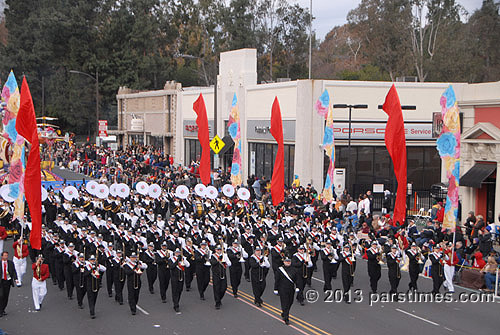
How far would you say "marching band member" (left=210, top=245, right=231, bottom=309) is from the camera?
565 inches

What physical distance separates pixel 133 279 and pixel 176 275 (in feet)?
3.27

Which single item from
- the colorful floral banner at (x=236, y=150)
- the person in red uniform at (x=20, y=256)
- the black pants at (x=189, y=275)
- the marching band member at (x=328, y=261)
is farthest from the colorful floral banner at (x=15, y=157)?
the colorful floral banner at (x=236, y=150)

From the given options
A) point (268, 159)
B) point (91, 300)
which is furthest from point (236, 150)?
point (91, 300)

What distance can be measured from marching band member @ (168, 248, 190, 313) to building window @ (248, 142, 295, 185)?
1795 cm

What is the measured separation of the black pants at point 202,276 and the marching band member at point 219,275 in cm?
48

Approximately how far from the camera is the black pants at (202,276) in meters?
15.0

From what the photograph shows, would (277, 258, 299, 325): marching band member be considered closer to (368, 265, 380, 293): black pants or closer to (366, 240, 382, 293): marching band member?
(366, 240, 382, 293): marching band member

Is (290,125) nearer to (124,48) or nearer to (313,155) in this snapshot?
(313,155)

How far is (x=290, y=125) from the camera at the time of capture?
31.7 metres

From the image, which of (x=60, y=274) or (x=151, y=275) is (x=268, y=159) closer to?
(x=151, y=275)

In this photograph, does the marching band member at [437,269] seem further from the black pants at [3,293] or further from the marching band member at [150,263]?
the black pants at [3,293]

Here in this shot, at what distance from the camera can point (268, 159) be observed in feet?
113

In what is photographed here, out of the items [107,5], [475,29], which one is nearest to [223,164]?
[475,29]

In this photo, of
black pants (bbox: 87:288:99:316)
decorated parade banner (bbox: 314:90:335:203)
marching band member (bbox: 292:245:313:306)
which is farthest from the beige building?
black pants (bbox: 87:288:99:316)
